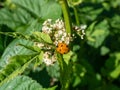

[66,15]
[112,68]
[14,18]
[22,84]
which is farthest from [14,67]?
[112,68]

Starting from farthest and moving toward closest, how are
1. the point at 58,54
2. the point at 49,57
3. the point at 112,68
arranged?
1. the point at 112,68
2. the point at 49,57
3. the point at 58,54

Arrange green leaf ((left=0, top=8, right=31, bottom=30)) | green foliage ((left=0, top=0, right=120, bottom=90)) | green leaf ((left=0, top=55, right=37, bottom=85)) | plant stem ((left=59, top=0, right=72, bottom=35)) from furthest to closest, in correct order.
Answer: green leaf ((left=0, top=8, right=31, bottom=30)), plant stem ((left=59, top=0, right=72, bottom=35)), green foliage ((left=0, top=0, right=120, bottom=90)), green leaf ((left=0, top=55, right=37, bottom=85))

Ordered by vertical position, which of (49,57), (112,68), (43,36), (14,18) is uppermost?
(43,36)

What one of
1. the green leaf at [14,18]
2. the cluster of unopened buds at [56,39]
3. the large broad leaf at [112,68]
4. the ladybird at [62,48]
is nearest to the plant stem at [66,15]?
the cluster of unopened buds at [56,39]

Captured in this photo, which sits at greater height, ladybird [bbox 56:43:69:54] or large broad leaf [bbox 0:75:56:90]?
ladybird [bbox 56:43:69:54]

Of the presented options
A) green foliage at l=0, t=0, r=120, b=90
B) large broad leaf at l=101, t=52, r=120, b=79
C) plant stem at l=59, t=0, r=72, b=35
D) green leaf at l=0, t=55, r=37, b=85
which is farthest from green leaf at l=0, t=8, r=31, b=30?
green leaf at l=0, t=55, r=37, b=85

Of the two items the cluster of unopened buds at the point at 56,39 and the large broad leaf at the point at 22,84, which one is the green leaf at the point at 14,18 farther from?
the large broad leaf at the point at 22,84

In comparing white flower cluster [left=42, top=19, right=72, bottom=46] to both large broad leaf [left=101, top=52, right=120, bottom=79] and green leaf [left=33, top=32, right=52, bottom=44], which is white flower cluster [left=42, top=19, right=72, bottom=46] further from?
large broad leaf [left=101, top=52, right=120, bottom=79]

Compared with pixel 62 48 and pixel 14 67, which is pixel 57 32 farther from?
pixel 14 67
